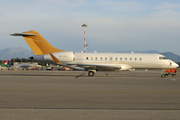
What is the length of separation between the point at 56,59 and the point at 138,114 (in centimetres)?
2309

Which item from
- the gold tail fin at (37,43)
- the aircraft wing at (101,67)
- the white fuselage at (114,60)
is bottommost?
the aircraft wing at (101,67)

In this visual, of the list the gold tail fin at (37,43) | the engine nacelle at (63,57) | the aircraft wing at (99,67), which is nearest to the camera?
the aircraft wing at (99,67)

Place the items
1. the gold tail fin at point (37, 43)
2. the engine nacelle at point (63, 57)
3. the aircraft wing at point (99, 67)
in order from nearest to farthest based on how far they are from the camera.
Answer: the aircraft wing at point (99, 67) → the engine nacelle at point (63, 57) → the gold tail fin at point (37, 43)

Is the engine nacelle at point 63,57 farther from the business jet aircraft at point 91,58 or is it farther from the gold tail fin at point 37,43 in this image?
the gold tail fin at point 37,43

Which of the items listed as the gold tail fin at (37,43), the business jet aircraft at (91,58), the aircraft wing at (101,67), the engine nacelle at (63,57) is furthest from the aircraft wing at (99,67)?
the gold tail fin at (37,43)

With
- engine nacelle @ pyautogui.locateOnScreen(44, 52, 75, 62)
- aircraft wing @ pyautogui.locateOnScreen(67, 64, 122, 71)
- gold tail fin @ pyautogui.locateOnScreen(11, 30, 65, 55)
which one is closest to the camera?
aircraft wing @ pyautogui.locateOnScreen(67, 64, 122, 71)

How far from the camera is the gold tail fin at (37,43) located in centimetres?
3064

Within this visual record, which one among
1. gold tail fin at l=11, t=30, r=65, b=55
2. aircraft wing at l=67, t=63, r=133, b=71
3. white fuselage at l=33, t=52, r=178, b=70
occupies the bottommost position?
aircraft wing at l=67, t=63, r=133, b=71

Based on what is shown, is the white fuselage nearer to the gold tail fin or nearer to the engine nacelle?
the engine nacelle

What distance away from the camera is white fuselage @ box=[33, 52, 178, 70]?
30000 millimetres

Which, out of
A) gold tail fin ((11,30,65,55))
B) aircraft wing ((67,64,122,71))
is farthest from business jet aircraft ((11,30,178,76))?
aircraft wing ((67,64,122,71))

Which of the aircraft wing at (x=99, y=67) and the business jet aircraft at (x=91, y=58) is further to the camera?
the business jet aircraft at (x=91, y=58)

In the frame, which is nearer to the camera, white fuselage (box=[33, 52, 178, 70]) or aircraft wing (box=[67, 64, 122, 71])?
aircraft wing (box=[67, 64, 122, 71])

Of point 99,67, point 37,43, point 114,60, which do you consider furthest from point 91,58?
point 37,43
